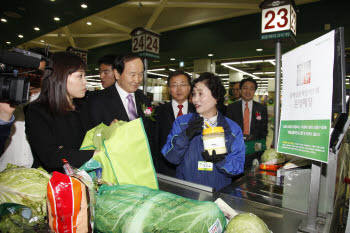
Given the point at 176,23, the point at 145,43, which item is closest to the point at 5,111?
the point at 145,43

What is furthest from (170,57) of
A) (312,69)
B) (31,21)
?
(312,69)

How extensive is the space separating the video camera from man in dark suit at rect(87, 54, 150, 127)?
1.10m

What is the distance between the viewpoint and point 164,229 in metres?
0.73

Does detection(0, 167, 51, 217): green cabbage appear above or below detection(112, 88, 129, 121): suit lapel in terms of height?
below

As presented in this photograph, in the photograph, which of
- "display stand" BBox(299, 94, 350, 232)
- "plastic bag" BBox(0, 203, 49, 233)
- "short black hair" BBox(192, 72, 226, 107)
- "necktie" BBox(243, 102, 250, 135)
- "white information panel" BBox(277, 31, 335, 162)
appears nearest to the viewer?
"plastic bag" BBox(0, 203, 49, 233)

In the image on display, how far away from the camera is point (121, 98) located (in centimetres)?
235

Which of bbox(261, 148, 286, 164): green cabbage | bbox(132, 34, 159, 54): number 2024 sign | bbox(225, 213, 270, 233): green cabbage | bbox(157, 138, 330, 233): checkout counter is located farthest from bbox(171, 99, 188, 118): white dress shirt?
bbox(132, 34, 159, 54): number 2024 sign

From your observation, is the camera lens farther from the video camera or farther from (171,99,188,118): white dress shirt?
(171,99,188,118): white dress shirt

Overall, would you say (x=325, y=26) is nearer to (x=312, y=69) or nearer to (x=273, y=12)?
(x=273, y=12)

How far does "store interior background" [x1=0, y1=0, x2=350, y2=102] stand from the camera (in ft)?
18.5

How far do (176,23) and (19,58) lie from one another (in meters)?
7.92

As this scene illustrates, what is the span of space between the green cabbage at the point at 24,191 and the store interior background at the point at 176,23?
4576 millimetres

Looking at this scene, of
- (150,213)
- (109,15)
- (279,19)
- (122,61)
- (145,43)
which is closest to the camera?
(150,213)

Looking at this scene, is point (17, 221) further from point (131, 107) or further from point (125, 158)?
point (131, 107)
